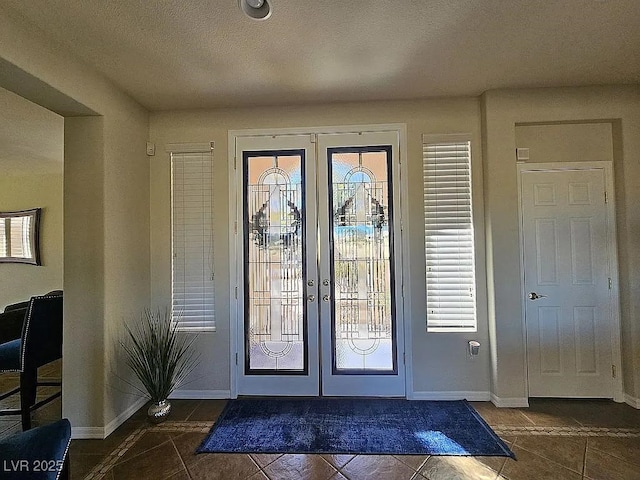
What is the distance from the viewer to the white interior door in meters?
3.12

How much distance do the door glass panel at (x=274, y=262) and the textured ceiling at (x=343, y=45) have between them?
2.34 feet

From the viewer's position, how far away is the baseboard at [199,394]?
10.9ft

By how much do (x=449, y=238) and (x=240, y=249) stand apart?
195 centimetres

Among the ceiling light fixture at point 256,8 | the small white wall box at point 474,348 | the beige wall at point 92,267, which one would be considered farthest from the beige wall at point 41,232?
the small white wall box at point 474,348

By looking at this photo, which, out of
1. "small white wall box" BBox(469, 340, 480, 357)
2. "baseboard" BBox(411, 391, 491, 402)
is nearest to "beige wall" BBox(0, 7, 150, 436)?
"baseboard" BBox(411, 391, 491, 402)

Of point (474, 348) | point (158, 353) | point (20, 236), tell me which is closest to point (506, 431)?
point (474, 348)

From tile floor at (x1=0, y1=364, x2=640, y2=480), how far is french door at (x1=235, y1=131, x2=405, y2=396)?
0.85 metres

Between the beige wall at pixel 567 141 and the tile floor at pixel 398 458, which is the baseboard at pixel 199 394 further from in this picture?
the beige wall at pixel 567 141

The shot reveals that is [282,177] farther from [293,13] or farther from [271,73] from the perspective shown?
[293,13]

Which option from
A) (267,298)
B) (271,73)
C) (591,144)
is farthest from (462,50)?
(267,298)

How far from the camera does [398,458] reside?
7.67 feet

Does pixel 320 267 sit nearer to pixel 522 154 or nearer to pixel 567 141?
pixel 522 154

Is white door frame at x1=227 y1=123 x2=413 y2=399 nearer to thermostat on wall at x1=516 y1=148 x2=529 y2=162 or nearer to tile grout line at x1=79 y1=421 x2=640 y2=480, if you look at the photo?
tile grout line at x1=79 y1=421 x2=640 y2=480

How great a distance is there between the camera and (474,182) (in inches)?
127
